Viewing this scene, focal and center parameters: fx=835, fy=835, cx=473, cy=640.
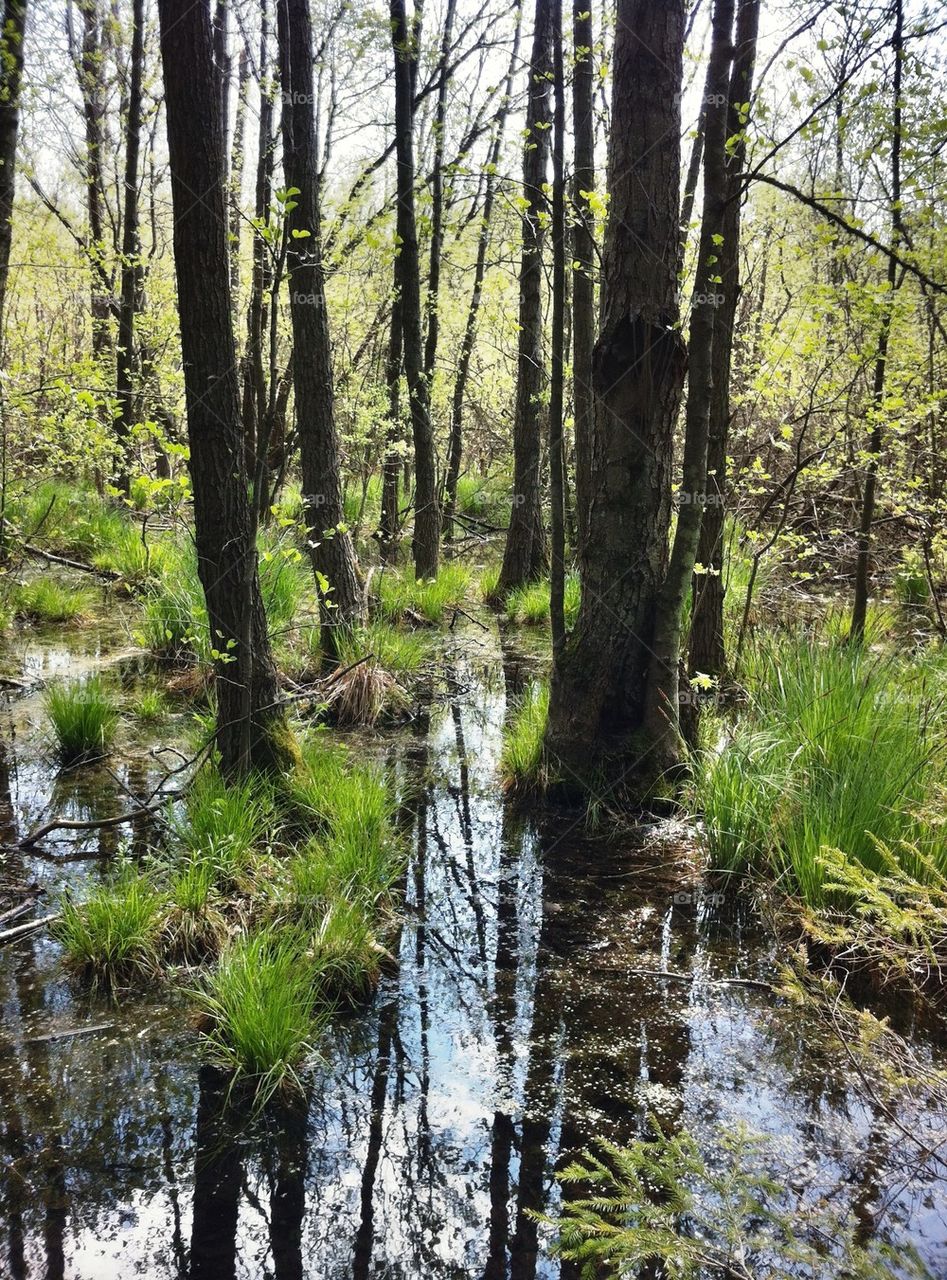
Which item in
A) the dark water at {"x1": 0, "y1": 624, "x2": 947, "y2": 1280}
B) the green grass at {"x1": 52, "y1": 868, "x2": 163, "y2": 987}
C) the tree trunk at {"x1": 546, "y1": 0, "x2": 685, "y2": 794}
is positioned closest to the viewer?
the dark water at {"x1": 0, "y1": 624, "x2": 947, "y2": 1280}

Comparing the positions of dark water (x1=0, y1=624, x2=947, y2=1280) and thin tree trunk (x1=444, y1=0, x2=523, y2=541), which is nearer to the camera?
dark water (x1=0, y1=624, x2=947, y2=1280)

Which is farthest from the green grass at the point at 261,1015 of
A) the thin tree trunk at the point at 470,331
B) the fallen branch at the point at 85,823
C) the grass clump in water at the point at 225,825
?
the thin tree trunk at the point at 470,331

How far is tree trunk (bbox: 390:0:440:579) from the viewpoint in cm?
732

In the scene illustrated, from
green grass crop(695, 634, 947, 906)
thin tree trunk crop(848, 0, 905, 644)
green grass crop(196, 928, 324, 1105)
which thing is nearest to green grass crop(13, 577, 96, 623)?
green grass crop(196, 928, 324, 1105)

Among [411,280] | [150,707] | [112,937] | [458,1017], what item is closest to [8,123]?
[411,280]

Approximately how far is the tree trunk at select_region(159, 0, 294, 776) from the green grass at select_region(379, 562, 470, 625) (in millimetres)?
3579

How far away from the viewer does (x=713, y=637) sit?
19.8 feet

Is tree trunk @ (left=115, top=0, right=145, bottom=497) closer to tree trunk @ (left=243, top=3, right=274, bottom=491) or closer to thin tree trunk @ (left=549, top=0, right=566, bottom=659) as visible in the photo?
tree trunk @ (left=243, top=3, right=274, bottom=491)

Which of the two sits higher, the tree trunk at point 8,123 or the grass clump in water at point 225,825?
the tree trunk at point 8,123

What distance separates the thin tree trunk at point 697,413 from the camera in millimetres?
4164

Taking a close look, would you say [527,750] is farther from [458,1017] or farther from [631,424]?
[458,1017]

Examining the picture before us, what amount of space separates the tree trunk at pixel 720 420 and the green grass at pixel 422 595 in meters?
3.07

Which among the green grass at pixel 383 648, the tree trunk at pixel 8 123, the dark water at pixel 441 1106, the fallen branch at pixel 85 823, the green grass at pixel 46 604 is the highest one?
the tree trunk at pixel 8 123

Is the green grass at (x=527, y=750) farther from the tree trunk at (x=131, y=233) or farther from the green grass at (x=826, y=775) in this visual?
the tree trunk at (x=131, y=233)
